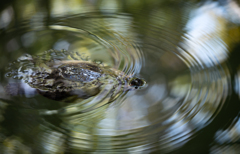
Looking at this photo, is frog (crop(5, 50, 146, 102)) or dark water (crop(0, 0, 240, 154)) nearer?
dark water (crop(0, 0, 240, 154))

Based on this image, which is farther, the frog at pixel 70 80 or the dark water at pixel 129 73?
the frog at pixel 70 80

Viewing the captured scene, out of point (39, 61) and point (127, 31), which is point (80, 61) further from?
point (127, 31)

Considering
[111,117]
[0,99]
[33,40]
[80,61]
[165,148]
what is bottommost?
[165,148]

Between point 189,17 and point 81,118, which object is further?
point 189,17

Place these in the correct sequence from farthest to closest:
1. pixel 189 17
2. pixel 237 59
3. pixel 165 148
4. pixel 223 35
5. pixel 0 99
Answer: pixel 189 17
pixel 223 35
pixel 237 59
pixel 0 99
pixel 165 148

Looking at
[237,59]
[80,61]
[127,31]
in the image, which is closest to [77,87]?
[80,61]

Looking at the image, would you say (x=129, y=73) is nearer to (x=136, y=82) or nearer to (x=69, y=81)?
(x=136, y=82)
